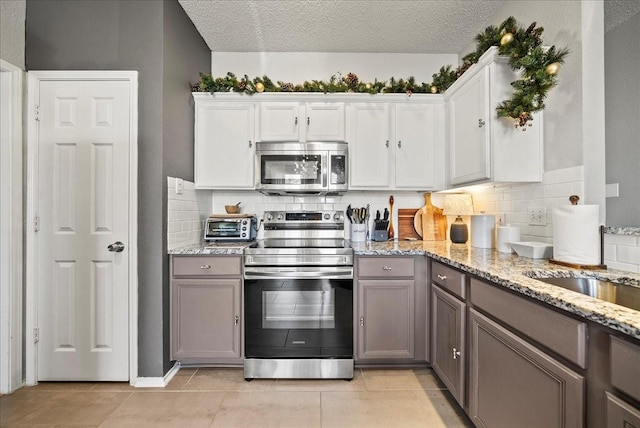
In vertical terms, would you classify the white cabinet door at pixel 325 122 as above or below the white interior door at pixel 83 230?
above

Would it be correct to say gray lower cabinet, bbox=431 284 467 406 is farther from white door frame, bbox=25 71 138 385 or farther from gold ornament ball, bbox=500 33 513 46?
white door frame, bbox=25 71 138 385

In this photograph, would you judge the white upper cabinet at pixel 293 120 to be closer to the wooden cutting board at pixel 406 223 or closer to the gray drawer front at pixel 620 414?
the wooden cutting board at pixel 406 223

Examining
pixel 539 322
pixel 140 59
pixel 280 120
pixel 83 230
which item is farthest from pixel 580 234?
pixel 83 230

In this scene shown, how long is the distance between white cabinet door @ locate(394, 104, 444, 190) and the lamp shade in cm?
19

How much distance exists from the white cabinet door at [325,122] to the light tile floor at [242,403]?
6.31ft

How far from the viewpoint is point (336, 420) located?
70.3 inches

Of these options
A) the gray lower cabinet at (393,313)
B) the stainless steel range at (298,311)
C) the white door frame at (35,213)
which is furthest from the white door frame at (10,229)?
the gray lower cabinet at (393,313)

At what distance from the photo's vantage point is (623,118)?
1552 mm

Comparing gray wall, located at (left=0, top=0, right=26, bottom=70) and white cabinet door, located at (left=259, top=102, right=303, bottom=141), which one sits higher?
gray wall, located at (left=0, top=0, right=26, bottom=70)

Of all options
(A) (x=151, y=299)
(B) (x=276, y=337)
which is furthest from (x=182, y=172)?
(B) (x=276, y=337)

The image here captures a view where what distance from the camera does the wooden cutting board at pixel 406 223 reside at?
3.02m

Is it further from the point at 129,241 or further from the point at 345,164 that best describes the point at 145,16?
the point at 345,164

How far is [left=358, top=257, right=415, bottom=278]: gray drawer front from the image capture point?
226 cm

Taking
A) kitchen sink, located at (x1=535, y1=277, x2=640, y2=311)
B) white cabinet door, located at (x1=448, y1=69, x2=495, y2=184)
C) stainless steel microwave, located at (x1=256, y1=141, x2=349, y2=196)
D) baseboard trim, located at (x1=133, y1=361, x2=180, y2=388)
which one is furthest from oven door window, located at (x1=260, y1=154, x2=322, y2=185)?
kitchen sink, located at (x1=535, y1=277, x2=640, y2=311)
